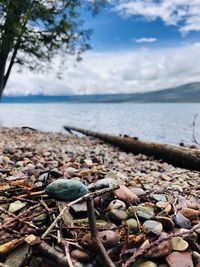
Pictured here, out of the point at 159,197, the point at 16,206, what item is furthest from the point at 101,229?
the point at 159,197

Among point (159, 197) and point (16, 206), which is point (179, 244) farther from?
point (16, 206)

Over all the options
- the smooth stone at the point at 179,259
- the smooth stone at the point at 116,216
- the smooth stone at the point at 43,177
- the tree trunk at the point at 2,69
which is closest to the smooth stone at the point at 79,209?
the smooth stone at the point at 116,216

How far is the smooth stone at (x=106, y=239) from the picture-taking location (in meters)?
3.01

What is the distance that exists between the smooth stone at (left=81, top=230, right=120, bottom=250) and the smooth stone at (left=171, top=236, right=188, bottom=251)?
0.55 meters

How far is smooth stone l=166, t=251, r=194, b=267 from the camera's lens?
121 inches

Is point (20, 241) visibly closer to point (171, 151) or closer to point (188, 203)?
point (188, 203)

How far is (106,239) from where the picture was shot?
122 inches

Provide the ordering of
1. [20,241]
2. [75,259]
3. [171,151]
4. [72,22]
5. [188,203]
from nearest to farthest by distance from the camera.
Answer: [75,259], [20,241], [188,203], [171,151], [72,22]

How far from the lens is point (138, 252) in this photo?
9.79 feet

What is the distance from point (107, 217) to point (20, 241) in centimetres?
90

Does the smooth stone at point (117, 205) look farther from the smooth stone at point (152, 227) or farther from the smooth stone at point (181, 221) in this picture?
the smooth stone at point (181, 221)

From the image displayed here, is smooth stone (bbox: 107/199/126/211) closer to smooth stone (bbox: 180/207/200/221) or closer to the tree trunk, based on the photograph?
smooth stone (bbox: 180/207/200/221)

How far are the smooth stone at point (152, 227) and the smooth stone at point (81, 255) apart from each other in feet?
2.27

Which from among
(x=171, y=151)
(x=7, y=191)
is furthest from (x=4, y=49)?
(x=7, y=191)
